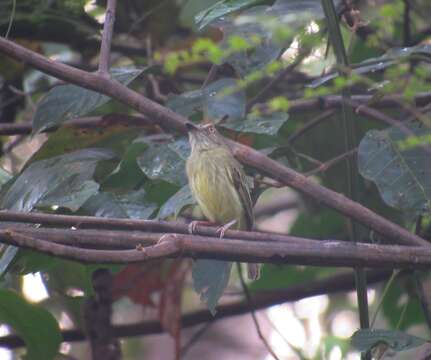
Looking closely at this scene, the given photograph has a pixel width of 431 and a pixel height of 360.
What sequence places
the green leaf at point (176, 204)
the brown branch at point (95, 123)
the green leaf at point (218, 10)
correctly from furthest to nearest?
the brown branch at point (95, 123)
the green leaf at point (218, 10)
the green leaf at point (176, 204)

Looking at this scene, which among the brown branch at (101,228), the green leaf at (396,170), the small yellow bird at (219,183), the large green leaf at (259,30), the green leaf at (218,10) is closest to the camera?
the brown branch at (101,228)

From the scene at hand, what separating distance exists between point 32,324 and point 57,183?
558 mm

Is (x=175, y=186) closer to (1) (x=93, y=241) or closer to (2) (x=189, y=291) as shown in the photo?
(1) (x=93, y=241)

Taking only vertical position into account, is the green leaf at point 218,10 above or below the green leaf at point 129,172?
above

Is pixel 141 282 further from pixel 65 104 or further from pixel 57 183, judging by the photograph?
pixel 57 183

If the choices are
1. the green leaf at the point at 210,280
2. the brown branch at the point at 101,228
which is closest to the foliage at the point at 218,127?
the green leaf at the point at 210,280

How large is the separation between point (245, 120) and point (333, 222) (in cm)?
170

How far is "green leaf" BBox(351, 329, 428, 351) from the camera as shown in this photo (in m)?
3.08

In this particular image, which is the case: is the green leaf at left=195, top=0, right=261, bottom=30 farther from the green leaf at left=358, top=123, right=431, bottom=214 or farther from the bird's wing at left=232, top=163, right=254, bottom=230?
the bird's wing at left=232, top=163, right=254, bottom=230

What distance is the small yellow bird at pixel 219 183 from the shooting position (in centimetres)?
453

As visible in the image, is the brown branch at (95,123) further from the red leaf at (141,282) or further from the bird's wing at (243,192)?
the red leaf at (141,282)

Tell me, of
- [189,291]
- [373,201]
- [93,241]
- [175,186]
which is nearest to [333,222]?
[373,201]

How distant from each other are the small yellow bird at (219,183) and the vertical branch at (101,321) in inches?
27.1

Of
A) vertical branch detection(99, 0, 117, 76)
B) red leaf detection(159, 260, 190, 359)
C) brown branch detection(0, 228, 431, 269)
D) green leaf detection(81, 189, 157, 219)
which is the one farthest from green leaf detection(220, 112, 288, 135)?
red leaf detection(159, 260, 190, 359)
